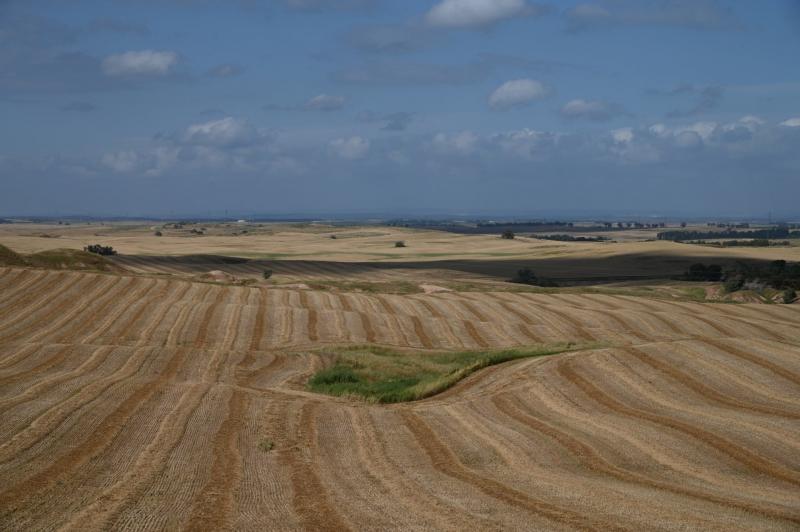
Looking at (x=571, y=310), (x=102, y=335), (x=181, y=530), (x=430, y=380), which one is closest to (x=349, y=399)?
(x=430, y=380)

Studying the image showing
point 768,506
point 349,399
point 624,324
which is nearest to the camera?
point 768,506

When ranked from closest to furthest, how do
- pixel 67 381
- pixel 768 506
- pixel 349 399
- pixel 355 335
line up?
pixel 768 506 → pixel 67 381 → pixel 349 399 → pixel 355 335

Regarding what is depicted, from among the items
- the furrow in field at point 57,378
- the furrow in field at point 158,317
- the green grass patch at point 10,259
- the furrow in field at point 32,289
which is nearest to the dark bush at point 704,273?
the furrow in field at point 158,317

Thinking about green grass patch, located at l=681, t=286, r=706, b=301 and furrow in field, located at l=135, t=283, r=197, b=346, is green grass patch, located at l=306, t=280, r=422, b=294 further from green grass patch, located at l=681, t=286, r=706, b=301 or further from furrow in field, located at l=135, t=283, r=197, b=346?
green grass patch, located at l=681, t=286, r=706, b=301

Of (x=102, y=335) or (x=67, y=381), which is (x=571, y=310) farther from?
(x=67, y=381)

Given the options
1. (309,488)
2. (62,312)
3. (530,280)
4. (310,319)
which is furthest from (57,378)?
(530,280)

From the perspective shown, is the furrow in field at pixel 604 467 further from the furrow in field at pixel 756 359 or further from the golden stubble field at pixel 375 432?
the furrow in field at pixel 756 359
